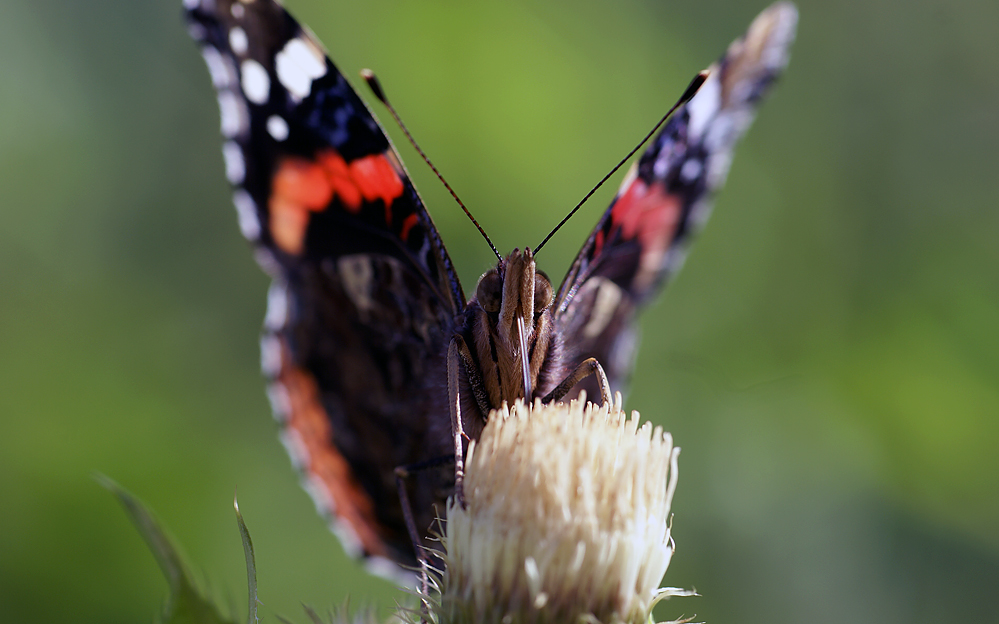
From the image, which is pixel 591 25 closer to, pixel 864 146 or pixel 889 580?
pixel 864 146

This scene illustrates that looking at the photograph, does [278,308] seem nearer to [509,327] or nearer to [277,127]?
[277,127]

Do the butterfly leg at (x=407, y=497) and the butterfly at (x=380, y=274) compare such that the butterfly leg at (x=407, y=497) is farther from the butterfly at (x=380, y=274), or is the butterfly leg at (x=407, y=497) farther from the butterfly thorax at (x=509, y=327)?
the butterfly thorax at (x=509, y=327)

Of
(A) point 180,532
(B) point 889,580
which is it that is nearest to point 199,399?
(A) point 180,532

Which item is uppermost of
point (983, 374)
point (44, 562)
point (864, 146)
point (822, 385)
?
point (864, 146)

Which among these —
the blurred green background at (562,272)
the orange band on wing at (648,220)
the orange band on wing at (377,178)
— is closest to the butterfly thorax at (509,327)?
the orange band on wing at (377,178)

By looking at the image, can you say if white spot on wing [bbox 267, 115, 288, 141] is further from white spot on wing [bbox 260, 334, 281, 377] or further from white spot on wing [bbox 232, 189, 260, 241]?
white spot on wing [bbox 260, 334, 281, 377]

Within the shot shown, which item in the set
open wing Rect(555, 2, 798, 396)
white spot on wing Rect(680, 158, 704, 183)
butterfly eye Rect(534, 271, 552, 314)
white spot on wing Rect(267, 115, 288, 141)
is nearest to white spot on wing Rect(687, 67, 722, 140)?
open wing Rect(555, 2, 798, 396)

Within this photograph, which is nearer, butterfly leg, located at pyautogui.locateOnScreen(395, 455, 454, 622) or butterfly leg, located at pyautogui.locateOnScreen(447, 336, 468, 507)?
butterfly leg, located at pyautogui.locateOnScreen(447, 336, 468, 507)
